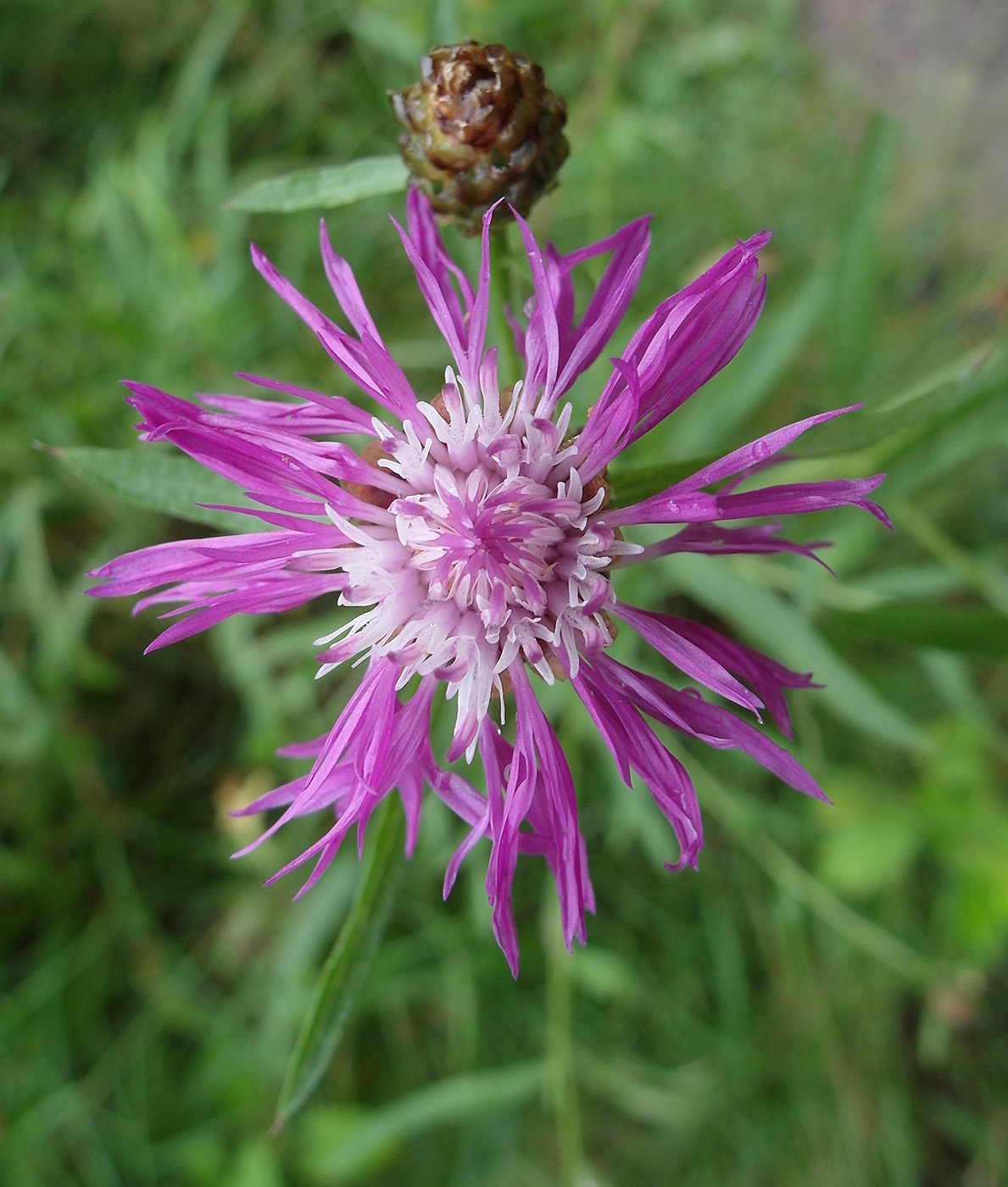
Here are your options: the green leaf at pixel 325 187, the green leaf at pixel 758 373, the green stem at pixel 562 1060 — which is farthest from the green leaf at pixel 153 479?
the green stem at pixel 562 1060

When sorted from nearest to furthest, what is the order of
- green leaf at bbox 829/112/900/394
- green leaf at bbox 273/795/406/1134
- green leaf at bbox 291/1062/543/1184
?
green leaf at bbox 273/795/406/1134 < green leaf at bbox 829/112/900/394 < green leaf at bbox 291/1062/543/1184

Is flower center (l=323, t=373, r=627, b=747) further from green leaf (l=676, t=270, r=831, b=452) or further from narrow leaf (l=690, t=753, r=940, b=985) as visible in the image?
narrow leaf (l=690, t=753, r=940, b=985)

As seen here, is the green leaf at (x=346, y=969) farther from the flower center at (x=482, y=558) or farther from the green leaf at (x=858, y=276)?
the green leaf at (x=858, y=276)

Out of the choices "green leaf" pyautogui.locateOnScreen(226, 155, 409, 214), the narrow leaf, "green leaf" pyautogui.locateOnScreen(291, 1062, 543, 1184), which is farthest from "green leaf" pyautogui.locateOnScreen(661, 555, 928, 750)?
"green leaf" pyautogui.locateOnScreen(291, 1062, 543, 1184)

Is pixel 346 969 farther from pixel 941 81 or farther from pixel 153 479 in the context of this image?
pixel 941 81

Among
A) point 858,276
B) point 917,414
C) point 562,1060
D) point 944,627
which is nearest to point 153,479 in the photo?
point 917,414
